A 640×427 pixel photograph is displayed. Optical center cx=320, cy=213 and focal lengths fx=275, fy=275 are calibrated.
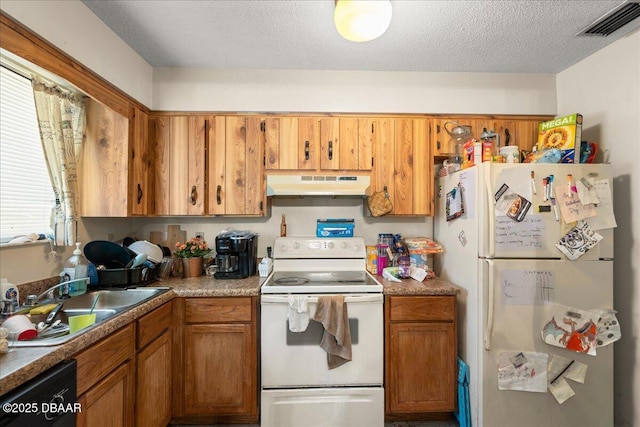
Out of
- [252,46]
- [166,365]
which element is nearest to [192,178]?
[252,46]

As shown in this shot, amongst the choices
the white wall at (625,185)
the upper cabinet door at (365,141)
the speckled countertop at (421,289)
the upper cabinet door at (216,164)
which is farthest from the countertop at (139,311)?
the white wall at (625,185)

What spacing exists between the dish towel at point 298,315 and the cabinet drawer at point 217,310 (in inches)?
11.4

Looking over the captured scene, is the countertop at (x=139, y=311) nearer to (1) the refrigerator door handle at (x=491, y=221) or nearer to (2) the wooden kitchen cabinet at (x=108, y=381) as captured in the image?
(2) the wooden kitchen cabinet at (x=108, y=381)

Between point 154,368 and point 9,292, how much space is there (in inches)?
30.3

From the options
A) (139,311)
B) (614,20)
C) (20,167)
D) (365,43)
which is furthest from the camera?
(365,43)

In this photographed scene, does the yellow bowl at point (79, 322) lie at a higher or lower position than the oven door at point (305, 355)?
higher

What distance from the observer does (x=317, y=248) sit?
223cm

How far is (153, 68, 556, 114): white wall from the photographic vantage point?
217 centimetres

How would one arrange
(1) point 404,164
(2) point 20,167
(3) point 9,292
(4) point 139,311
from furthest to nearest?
(1) point 404,164
(2) point 20,167
(4) point 139,311
(3) point 9,292

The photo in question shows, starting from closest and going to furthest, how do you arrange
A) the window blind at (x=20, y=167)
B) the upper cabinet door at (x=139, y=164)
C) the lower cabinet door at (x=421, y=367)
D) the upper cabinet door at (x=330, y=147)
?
1. the window blind at (x=20, y=167)
2. the lower cabinet door at (x=421, y=367)
3. the upper cabinet door at (x=139, y=164)
4. the upper cabinet door at (x=330, y=147)

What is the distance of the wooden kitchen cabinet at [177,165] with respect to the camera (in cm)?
215

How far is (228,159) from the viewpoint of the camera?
2.17m

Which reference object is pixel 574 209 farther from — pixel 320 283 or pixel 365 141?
pixel 320 283

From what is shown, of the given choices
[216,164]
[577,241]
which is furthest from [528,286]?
[216,164]
